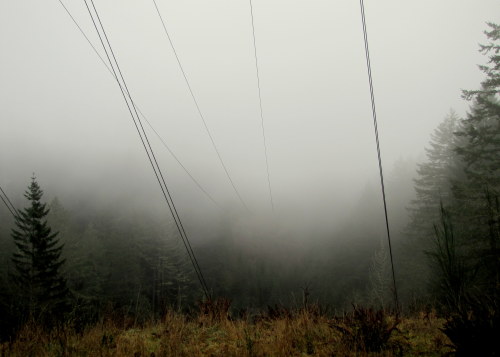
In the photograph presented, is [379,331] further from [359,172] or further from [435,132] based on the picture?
[359,172]

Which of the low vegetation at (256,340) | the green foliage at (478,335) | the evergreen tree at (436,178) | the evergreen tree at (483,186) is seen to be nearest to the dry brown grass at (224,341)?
the low vegetation at (256,340)

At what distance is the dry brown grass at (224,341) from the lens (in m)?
4.44

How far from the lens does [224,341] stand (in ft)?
17.5

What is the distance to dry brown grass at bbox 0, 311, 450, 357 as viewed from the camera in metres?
4.44

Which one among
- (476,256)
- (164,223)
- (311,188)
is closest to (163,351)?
(476,256)

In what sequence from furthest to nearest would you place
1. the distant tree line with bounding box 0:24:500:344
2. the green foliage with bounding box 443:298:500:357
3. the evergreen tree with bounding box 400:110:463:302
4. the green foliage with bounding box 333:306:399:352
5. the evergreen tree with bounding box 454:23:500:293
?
the evergreen tree with bounding box 400:110:463:302 → the evergreen tree with bounding box 454:23:500:293 → the distant tree line with bounding box 0:24:500:344 → the green foliage with bounding box 333:306:399:352 → the green foliage with bounding box 443:298:500:357

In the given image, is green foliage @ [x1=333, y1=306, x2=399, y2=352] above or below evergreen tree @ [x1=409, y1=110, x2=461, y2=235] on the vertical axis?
below

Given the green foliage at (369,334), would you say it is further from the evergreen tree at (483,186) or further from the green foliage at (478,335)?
the evergreen tree at (483,186)

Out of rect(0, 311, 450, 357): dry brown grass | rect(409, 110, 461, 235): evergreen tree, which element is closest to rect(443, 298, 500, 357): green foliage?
Result: rect(0, 311, 450, 357): dry brown grass

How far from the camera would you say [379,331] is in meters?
4.53

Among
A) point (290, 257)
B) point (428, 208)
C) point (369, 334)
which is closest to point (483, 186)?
point (369, 334)

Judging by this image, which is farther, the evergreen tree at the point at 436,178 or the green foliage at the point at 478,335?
the evergreen tree at the point at 436,178

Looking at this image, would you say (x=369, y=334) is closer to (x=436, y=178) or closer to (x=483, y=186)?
(x=483, y=186)

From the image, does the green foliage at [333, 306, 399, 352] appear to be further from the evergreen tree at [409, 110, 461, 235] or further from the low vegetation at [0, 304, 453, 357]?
the evergreen tree at [409, 110, 461, 235]
